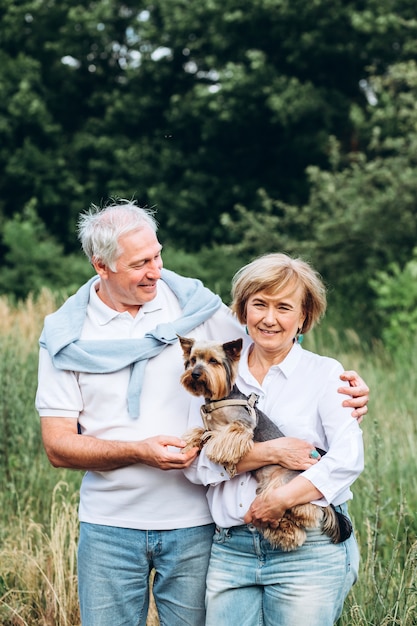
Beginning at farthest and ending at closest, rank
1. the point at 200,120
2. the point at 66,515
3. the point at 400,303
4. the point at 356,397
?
the point at 200,120
the point at 400,303
the point at 66,515
the point at 356,397

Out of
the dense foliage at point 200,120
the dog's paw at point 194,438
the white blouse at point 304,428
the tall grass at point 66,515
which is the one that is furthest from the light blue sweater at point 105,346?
the dense foliage at point 200,120

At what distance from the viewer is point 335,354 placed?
10.6m

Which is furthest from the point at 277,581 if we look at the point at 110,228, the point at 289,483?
the point at 110,228

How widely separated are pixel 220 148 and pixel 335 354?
12495 mm

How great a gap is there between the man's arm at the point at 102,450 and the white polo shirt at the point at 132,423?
0.06m

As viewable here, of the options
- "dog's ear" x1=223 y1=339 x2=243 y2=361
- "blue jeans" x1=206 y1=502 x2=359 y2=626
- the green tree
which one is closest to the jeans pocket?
"blue jeans" x1=206 y1=502 x2=359 y2=626

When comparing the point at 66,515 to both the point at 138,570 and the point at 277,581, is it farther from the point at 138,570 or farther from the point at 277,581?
the point at 277,581

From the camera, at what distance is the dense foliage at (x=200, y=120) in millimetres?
17500

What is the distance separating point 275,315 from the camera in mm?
3209

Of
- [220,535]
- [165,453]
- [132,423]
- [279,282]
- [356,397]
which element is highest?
[279,282]

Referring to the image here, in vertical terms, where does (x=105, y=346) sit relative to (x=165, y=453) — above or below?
above

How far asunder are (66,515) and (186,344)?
6.50 ft

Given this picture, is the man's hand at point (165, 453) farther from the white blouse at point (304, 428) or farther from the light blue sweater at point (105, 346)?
the light blue sweater at point (105, 346)

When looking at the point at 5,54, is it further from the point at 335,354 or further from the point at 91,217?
the point at 91,217
